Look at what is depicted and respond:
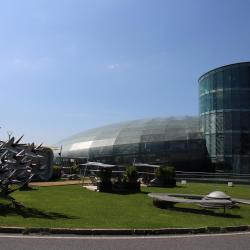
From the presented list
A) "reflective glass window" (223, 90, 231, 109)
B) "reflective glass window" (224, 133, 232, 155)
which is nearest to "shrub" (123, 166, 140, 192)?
"reflective glass window" (224, 133, 232, 155)

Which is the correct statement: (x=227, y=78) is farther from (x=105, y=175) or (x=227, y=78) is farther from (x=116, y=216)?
(x=116, y=216)

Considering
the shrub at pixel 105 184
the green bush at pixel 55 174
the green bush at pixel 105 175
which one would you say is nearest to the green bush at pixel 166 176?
the green bush at pixel 105 175

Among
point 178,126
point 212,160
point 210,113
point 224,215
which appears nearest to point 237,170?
point 212,160

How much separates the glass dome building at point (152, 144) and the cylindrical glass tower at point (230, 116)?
306 centimetres

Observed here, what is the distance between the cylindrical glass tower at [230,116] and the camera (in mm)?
56719

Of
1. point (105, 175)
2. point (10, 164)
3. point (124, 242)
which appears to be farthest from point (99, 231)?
point (105, 175)

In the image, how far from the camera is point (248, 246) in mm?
11102

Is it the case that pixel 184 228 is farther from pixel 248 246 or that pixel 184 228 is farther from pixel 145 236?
pixel 248 246

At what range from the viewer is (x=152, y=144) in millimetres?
64375

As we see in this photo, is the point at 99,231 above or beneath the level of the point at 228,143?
beneath

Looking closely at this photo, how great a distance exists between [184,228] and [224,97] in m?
46.0

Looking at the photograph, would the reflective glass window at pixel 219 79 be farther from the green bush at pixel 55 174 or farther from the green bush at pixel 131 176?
the green bush at pixel 131 176

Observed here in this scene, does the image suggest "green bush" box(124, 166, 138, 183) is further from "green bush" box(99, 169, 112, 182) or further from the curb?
the curb

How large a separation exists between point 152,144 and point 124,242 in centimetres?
5322
